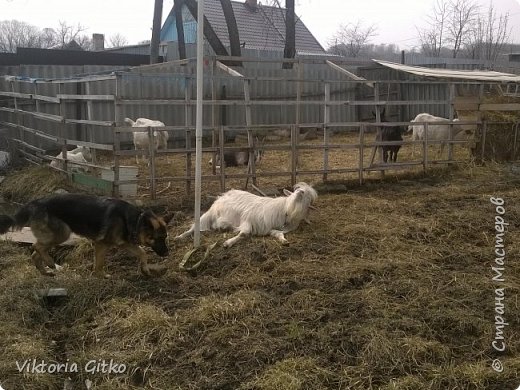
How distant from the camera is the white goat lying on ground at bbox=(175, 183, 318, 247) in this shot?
6.32m

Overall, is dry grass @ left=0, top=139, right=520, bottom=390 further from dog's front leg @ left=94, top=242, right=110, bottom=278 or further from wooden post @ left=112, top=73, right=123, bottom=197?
wooden post @ left=112, top=73, right=123, bottom=197

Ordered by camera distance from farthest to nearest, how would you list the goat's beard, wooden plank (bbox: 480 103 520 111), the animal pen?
wooden plank (bbox: 480 103 520 111) < the animal pen < the goat's beard

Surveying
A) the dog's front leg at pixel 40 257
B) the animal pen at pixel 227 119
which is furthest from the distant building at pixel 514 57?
the dog's front leg at pixel 40 257

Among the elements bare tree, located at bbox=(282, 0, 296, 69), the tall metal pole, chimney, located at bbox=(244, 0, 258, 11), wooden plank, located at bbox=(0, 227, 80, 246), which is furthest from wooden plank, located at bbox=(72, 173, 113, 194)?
chimney, located at bbox=(244, 0, 258, 11)

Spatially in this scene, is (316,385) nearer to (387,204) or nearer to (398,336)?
(398,336)

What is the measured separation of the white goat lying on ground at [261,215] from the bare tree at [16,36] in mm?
24994

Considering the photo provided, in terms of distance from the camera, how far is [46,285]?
14.9 ft

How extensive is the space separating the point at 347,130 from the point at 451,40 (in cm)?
682

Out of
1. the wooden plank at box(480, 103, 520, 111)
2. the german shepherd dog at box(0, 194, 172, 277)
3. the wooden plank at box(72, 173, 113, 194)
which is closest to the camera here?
the german shepherd dog at box(0, 194, 172, 277)

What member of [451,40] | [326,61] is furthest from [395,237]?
[451,40]

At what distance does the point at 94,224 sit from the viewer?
4.84 m

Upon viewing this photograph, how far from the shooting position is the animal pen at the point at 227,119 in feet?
26.6

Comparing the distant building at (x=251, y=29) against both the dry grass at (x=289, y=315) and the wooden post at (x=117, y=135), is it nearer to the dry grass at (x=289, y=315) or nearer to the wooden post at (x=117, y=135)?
the wooden post at (x=117, y=135)

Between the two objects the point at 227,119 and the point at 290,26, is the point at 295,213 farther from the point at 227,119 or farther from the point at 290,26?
the point at 290,26
